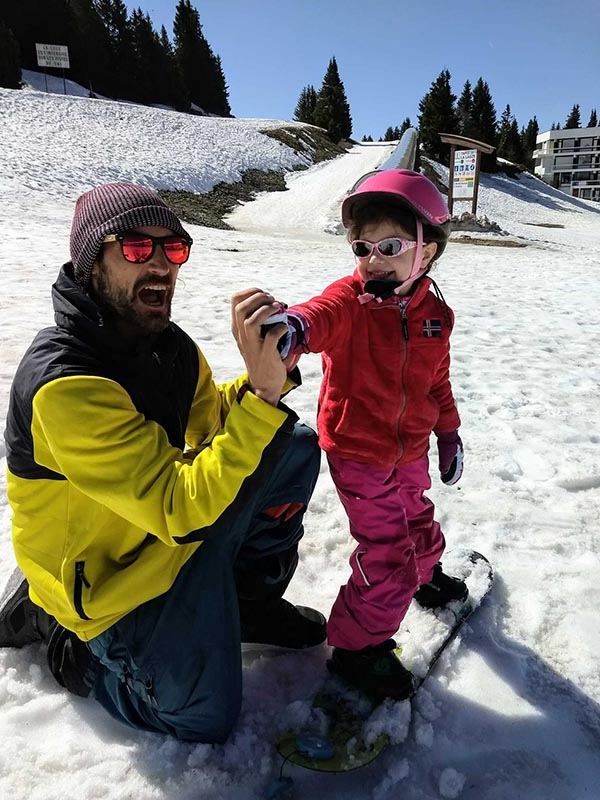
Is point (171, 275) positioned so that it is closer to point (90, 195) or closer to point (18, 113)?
point (90, 195)

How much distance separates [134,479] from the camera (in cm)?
146

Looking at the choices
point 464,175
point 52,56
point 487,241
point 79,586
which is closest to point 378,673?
point 79,586

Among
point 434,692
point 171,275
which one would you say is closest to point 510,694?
point 434,692

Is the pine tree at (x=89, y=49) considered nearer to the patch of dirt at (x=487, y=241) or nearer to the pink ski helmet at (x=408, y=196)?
the patch of dirt at (x=487, y=241)

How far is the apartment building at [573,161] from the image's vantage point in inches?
3398

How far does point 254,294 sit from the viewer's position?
1.42 metres

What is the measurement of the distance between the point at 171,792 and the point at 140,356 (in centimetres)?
132

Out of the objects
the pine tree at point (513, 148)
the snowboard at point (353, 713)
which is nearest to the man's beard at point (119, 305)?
the snowboard at point (353, 713)

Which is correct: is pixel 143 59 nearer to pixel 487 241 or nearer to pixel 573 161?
pixel 487 241

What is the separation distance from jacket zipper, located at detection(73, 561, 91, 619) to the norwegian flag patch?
144cm

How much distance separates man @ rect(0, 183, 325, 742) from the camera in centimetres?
146

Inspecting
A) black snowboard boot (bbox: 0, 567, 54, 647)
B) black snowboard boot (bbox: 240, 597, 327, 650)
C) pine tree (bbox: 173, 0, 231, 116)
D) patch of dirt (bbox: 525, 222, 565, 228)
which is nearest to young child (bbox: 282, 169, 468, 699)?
black snowboard boot (bbox: 240, 597, 327, 650)

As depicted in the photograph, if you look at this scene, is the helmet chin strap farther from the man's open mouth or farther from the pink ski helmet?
the man's open mouth

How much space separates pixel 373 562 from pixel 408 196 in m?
1.29
